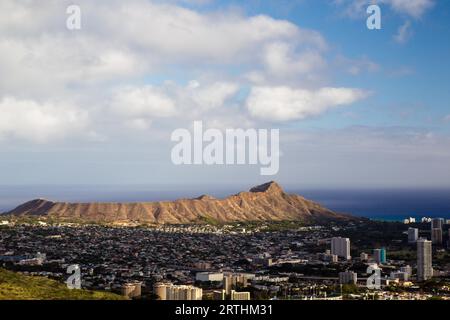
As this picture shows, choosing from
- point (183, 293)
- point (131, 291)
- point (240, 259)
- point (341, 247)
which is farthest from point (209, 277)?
point (341, 247)

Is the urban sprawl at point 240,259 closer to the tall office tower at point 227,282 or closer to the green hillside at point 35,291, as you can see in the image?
the tall office tower at point 227,282

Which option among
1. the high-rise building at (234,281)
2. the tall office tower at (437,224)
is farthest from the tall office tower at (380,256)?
the tall office tower at (437,224)

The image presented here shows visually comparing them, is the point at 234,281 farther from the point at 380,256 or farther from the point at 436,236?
the point at 436,236

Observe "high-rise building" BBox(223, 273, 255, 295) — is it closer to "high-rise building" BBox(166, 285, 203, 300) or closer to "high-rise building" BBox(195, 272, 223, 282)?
"high-rise building" BBox(195, 272, 223, 282)

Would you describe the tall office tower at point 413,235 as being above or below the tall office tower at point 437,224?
below

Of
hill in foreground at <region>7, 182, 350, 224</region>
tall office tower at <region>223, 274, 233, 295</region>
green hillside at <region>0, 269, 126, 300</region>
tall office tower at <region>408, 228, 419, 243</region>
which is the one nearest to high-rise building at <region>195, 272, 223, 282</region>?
tall office tower at <region>223, 274, 233, 295</region>

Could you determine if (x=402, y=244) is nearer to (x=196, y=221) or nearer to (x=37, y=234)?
(x=196, y=221)
